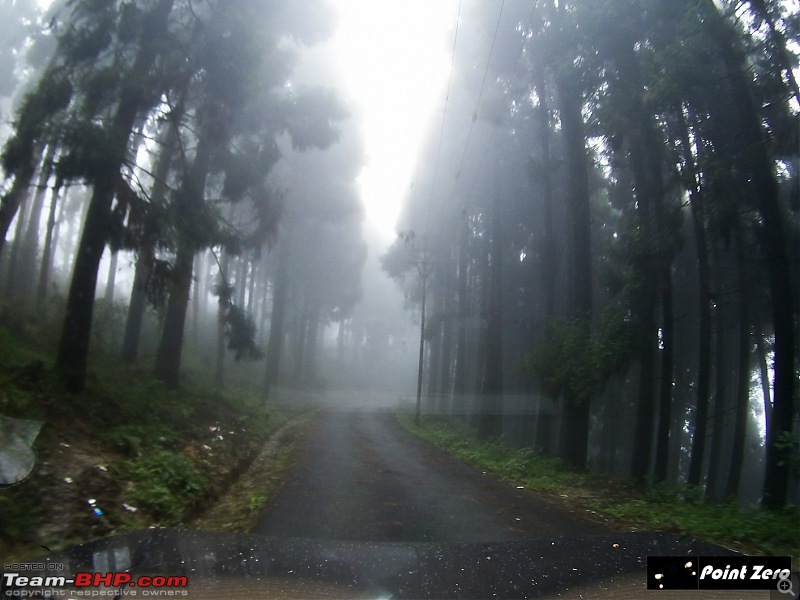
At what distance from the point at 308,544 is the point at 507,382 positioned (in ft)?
87.6

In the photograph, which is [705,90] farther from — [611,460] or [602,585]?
[611,460]

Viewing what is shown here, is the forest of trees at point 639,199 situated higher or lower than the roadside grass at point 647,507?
higher

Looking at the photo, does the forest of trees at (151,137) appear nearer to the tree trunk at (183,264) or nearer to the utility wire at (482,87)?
the tree trunk at (183,264)

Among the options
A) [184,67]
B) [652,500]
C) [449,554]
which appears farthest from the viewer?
[184,67]

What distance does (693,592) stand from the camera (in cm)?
465

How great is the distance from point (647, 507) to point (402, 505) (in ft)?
13.3

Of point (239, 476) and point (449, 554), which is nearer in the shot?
point (449, 554)

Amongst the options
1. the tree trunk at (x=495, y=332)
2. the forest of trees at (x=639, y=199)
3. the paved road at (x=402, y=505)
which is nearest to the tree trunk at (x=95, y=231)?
the paved road at (x=402, y=505)

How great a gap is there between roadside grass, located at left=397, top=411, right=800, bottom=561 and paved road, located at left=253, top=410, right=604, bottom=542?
2.20ft

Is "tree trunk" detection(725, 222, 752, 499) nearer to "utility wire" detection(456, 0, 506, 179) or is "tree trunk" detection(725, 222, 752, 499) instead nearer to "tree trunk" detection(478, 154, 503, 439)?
"tree trunk" detection(478, 154, 503, 439)

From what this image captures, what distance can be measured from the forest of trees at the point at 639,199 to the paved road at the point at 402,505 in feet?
14.8

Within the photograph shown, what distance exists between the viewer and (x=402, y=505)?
343 inches

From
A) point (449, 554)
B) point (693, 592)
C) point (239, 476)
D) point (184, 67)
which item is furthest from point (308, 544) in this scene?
point (184, 67)

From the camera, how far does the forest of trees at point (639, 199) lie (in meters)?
12.1
